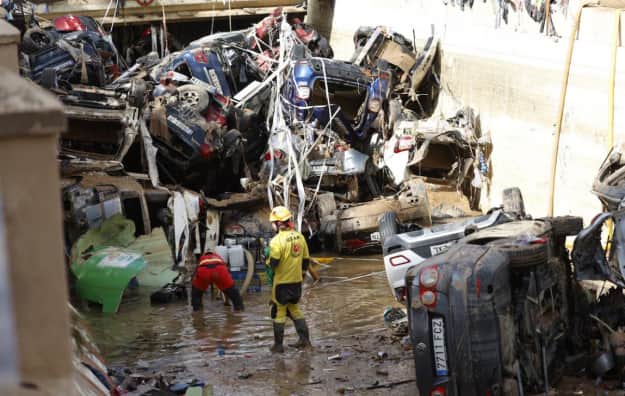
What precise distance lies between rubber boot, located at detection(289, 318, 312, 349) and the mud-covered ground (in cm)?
14

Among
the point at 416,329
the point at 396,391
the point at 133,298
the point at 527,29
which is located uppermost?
the point at 527,29

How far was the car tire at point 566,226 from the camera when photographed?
8628 millimetres

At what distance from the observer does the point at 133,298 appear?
1357 cm

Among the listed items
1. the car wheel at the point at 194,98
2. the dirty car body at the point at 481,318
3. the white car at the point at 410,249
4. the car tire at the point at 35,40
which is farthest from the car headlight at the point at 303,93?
the dirty car body at the point at 481,318

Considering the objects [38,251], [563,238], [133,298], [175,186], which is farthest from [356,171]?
[38,251]

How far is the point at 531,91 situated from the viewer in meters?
16.6

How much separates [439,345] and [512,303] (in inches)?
24.1

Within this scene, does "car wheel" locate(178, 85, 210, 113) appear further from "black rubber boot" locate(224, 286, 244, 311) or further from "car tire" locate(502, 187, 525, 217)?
"car tire" locate(502, 187, 525, 217)

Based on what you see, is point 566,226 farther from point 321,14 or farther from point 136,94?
point 321,14

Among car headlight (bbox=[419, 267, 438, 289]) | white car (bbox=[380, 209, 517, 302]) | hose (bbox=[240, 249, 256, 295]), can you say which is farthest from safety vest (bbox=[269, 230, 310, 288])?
hose (bbox=[240, 249, 256, 295])

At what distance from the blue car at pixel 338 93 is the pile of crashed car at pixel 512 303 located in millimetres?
9267

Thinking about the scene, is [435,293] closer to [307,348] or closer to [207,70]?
[307,348]

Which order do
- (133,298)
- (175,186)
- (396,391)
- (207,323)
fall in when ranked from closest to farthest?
1. (396,391)
2. (207,323)
3. (133,298)
4. (175,186)

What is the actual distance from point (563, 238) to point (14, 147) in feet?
20.6
